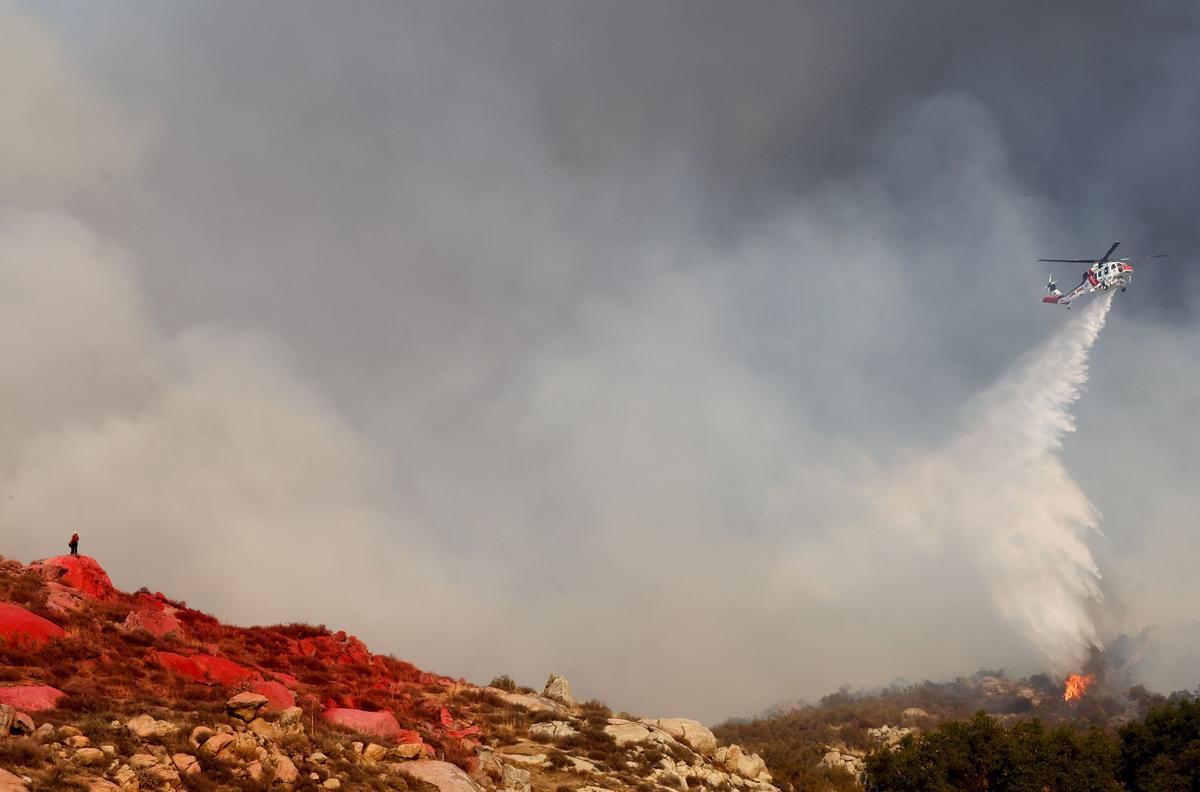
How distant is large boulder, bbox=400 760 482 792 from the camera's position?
971 inches


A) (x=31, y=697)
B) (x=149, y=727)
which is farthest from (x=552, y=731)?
(x=31, y=697)

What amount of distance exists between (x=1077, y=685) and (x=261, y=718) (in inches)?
7046

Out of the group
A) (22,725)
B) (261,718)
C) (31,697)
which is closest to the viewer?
(22,725)

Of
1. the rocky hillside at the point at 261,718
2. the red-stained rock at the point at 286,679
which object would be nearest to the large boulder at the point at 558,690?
the rocky hillside at the point at 261,718

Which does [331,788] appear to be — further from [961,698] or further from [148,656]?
[961,698]

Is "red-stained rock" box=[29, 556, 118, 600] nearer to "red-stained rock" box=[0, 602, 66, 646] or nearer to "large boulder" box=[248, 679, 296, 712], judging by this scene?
"red-stained rock" box=[0, 602, 66, 646]

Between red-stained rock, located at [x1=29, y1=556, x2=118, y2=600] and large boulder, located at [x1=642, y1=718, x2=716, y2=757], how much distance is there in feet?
92.2

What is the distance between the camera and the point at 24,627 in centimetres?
2592

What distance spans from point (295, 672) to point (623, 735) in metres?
16.1

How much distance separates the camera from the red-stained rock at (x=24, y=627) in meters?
25.3

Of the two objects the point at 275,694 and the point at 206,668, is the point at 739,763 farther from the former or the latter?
the point at 206,668

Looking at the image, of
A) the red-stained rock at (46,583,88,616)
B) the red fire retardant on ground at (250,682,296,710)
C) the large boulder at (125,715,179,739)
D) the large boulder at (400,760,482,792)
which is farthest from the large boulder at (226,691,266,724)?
the red-stained rock at (46,583,88,616)

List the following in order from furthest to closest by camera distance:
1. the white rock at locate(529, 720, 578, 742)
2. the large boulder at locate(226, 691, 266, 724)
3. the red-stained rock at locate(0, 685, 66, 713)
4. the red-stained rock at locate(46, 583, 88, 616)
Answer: the white rock at locate(529, 720, 578, 742), the red-stained rock at locate(46, 583, 88, 616), the large boulder at locate(226, 691, 266, 724), the red-stained rock at locate(0, 685, 66, 713)

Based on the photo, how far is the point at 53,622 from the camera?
2783 centimetres
